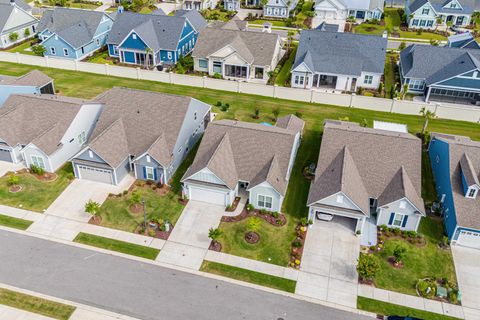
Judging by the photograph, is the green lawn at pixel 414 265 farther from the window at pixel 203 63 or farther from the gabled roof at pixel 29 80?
the gabled roof at pixel 29 80

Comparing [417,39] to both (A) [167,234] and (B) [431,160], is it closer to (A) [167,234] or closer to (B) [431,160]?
(B) [431,160]

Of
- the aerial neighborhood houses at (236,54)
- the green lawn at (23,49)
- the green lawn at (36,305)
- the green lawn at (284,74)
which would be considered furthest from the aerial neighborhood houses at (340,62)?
the green lawn at (23,49)

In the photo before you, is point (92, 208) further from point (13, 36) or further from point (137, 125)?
point (13, 36)

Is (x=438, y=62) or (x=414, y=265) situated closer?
(x=414, y=265)

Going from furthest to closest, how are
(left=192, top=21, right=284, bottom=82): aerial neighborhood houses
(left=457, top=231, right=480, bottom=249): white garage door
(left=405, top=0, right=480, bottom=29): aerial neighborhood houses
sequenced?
(left=405, top=0, right=480, bottom=29): aerial neighborhood houses → (left=192, top=21, right=284, bottom=82): aerial neighborhood houses → (left=457, top=231, right=480, bottom=249): white garage door

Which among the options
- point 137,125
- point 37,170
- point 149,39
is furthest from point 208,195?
point 149,39

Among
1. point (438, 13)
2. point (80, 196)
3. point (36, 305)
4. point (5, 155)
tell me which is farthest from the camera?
point (438, 13)

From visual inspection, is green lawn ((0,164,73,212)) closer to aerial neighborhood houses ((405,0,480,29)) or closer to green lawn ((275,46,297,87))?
green lawn ((275,46,297,87))

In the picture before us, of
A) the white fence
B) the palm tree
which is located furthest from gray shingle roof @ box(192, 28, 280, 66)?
the palm tree
